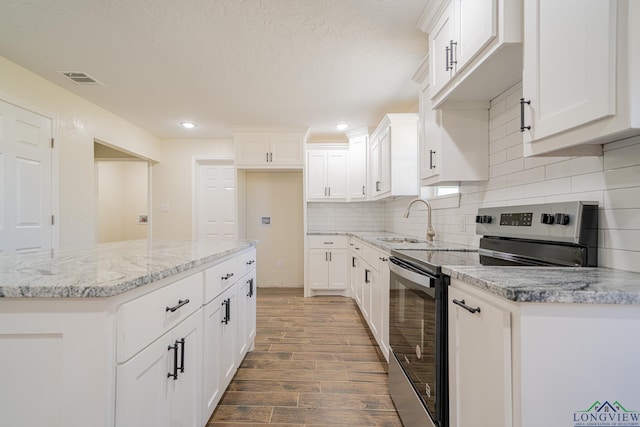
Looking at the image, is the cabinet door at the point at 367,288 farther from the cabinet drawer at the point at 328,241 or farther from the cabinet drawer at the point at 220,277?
the cabinet drawer at the point at 220,277

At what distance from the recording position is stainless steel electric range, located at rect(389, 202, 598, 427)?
114cm

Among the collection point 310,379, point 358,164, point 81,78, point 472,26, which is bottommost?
point 310,379

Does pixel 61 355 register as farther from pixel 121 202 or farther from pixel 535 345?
pixel 121 202

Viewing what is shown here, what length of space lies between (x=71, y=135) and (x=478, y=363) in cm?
400

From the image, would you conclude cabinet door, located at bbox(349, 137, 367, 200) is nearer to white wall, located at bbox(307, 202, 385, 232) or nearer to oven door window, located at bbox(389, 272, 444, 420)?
white wall, located at bbox(307, 202, 385, 232)

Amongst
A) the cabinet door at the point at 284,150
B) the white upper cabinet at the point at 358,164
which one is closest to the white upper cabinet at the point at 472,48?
the white upper cabinet at the point at 358,164

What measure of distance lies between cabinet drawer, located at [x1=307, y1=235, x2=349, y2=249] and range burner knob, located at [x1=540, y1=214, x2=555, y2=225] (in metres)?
2.86

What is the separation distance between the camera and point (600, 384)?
2.47 ft

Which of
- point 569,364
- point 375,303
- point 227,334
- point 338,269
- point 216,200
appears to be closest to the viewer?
point 569,364

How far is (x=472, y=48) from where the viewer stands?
4.46ft

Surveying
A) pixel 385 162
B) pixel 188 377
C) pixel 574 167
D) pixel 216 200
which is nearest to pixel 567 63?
pixel 574 167

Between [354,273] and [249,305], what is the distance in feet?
5.68

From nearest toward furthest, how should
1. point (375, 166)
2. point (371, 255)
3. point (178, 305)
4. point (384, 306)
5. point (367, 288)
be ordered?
point (178, 305) → point (384, 306) → point (371, 255) → point (367, 288) → point (375, 166)

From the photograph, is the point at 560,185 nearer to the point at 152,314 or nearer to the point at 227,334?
the point at 152,314
